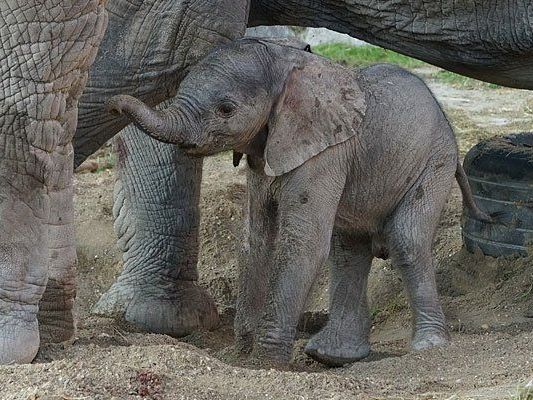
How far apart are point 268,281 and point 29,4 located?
4.56 feet

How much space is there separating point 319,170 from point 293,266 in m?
0.30

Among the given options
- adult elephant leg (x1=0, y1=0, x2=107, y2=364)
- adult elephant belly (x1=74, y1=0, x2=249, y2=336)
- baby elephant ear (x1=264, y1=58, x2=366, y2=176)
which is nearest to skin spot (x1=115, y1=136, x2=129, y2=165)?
adult elephant belly (x1=74, y1=0, x2=249, y2=336)

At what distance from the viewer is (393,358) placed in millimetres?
4500

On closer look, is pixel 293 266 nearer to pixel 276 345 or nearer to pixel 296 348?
pixel 276 345

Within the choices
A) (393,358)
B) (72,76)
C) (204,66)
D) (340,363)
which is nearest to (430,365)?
(393,358)

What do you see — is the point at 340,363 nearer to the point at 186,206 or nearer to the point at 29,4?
the point at 186,206

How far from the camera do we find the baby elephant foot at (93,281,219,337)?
5.39m

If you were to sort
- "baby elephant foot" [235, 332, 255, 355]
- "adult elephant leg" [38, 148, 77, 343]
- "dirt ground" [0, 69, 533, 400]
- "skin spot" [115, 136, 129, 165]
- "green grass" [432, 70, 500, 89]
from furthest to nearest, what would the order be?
"green grass" [432, 70, 500, 89]
"skin spot" [115, 136, 129, 165]
"baby elephant foot" [235, 332, 255, 355]
"adult elephant leg" [38, 148, 77, 343]
"dirt ground" [0, 69, 533, 400]

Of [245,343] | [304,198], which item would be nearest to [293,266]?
[304,198]

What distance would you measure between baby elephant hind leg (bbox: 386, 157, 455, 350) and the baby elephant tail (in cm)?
19

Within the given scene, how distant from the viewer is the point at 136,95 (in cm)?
470

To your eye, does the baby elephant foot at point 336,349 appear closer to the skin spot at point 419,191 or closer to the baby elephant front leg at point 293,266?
the baby elephant front leg at point 293,266

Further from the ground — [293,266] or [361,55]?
[361,55]

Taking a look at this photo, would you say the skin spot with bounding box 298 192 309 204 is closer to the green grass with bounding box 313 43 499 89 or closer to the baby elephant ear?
the baby elephant ear
